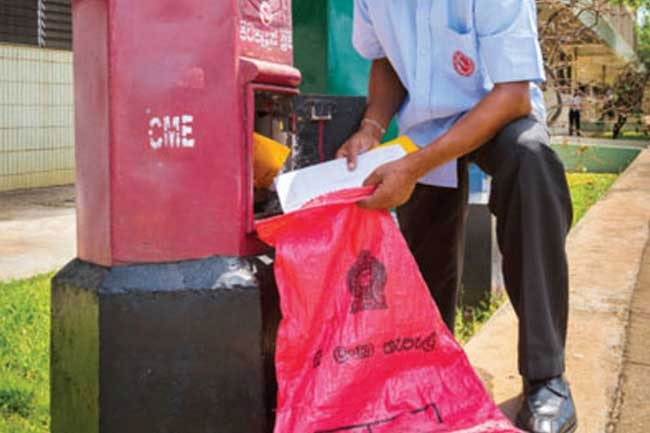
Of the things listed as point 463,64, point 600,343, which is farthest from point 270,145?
point 600,343

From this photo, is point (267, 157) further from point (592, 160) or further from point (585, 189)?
point (592, 160)

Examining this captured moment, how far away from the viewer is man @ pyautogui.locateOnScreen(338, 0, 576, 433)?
1915 mm

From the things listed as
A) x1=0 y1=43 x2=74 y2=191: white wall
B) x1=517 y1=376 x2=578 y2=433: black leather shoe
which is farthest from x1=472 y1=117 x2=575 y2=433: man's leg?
x1=0 y1=43 x2=74 y2=191: white wall

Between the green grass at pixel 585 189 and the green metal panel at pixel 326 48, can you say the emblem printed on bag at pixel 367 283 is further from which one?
the green grass at pixel 585 189

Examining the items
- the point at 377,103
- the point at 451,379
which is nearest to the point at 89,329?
the point at 451,379

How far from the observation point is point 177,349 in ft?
5.57

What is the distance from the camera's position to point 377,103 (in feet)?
7.60

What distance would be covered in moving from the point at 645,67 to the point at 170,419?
97.1 ft

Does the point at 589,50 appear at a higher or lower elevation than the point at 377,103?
higher

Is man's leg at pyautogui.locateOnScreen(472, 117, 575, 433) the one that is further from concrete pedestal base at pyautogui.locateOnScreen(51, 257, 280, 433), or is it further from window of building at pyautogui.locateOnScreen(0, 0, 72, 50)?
window of building at pyautogui.locateOnScreen(0, 0, 72, 50)

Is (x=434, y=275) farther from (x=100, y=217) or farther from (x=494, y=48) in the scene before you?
(x=100, y=217)

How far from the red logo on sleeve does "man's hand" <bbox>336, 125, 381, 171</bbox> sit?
11.0 inches

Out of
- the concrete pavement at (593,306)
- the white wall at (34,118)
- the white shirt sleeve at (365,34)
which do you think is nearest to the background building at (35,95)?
the white wall at (34,118)

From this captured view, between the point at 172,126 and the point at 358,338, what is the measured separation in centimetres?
60
